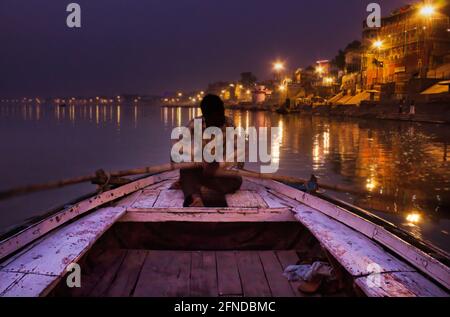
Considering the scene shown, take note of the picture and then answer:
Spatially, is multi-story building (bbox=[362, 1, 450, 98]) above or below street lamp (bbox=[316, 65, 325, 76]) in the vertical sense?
below

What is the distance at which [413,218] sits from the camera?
735 cm

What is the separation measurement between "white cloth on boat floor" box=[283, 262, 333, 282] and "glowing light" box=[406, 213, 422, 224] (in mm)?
4459

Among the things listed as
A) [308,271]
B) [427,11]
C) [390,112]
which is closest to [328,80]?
[427,11]

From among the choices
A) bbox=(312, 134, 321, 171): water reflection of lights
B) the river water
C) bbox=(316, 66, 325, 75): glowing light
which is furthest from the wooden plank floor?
bbox=(316, 66, 325, 75): glowing light

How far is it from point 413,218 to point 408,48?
138 ft

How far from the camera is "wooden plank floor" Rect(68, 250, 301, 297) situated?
3.27 meters

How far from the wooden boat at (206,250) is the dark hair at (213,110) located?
968 millimetres

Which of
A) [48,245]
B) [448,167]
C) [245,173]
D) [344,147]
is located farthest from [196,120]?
[344,147]

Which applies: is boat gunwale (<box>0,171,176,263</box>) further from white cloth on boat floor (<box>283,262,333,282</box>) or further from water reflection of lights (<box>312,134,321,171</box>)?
water reflection of lights (<box>312,134,321,171</box>)

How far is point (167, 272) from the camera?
3.65 m

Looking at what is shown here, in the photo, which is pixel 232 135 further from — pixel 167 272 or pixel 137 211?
pixel 167 272

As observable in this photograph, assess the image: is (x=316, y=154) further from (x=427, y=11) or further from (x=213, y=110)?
(x=427, y=11)

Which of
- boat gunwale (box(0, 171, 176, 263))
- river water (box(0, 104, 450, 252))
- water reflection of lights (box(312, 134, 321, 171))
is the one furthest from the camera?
water reflection of lights (box(312, 134, 321, 171))
